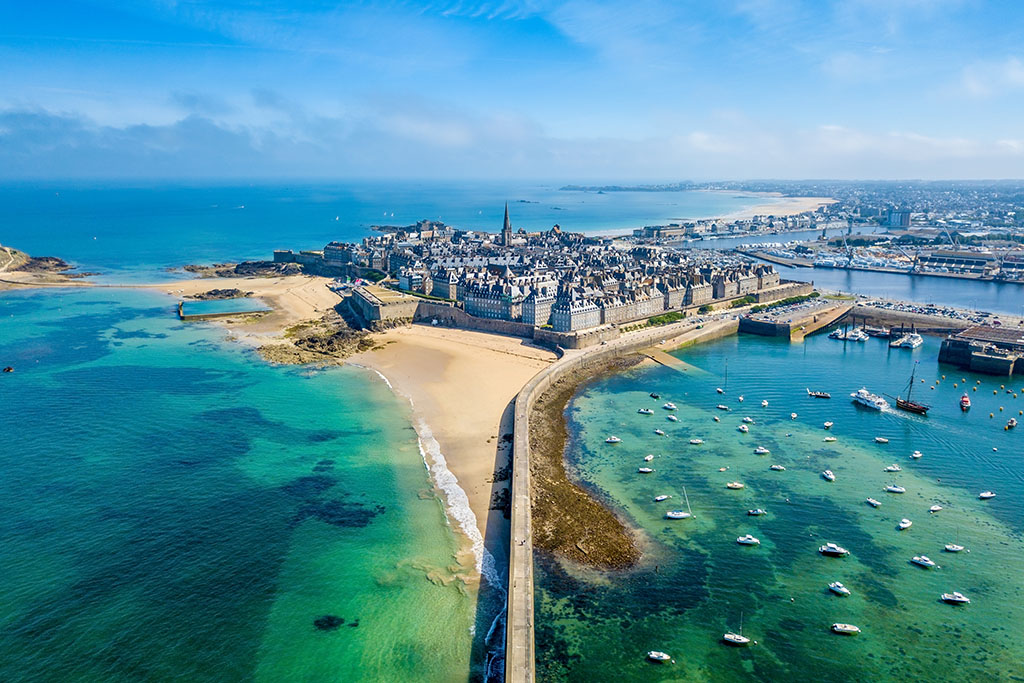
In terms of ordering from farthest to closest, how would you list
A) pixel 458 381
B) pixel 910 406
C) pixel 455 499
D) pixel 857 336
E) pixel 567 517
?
pixel 857 336, pixel 458 381, pixel 910 406, pixel 455 499, pixel 567 517

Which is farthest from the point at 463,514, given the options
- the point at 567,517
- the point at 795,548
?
the point at 795,548

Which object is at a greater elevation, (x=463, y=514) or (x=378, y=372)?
(x=378, y=372)

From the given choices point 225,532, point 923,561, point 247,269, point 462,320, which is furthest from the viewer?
point 247,269

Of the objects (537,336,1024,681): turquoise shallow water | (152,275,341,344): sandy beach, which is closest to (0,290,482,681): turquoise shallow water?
(537,336,1024,681): turquoise shallow water

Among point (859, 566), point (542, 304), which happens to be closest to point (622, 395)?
point (542, 304)

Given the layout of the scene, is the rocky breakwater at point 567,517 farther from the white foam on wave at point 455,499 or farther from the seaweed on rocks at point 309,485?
the seaweed on rocks at point 309,485

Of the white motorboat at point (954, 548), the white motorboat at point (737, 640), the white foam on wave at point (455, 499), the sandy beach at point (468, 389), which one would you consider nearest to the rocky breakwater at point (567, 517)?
the sandy beach at point (468, 389)

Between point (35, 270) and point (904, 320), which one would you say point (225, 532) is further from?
point (35, 270)

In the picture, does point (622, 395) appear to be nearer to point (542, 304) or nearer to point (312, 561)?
point (542, 304)
